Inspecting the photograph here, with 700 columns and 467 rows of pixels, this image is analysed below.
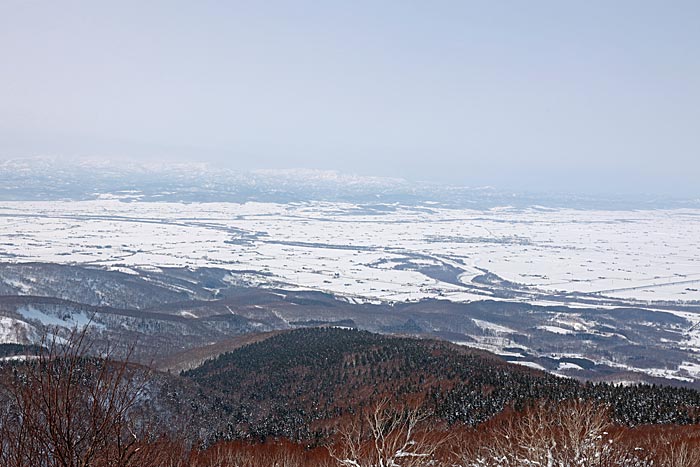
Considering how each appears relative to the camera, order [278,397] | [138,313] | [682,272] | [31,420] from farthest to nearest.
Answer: [682,272], [138,313], [278,397], [31,420]

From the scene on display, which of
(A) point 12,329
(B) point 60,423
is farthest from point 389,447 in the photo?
(A) point 12,329

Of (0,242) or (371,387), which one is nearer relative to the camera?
(371,387)

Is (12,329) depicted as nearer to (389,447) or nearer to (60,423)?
(389,447)

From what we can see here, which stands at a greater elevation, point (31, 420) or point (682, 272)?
point (31, 420)

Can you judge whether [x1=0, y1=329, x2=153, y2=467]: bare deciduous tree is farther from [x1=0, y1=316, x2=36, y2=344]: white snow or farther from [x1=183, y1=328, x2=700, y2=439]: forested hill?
[x1=0, y1=316, x2=36, y2=344]: white snow

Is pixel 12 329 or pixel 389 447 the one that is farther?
pixel 12 329

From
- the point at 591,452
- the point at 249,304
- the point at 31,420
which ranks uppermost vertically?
the point at 31,420

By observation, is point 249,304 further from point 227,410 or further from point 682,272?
point 682,272

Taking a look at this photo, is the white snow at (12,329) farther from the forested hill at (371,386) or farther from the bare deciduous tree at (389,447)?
the bare deciduous tree at (389,447)

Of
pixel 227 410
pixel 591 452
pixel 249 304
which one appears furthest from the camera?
pixel 249 304

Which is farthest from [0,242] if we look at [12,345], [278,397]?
[278,397]
